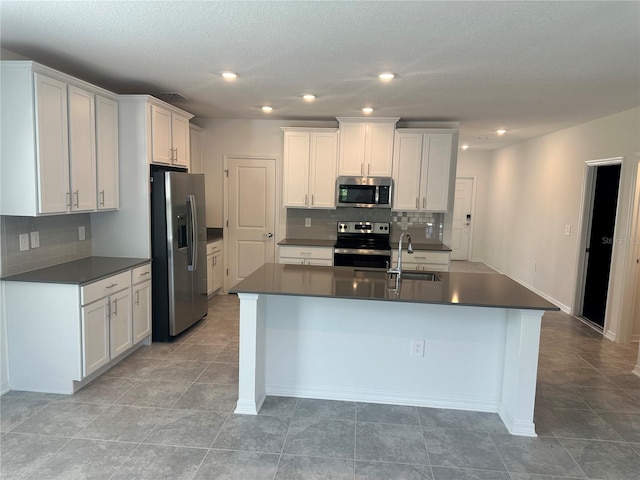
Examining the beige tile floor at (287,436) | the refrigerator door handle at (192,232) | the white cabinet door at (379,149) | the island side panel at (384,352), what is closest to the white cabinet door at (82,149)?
the refrigerator door handle at (192,232)

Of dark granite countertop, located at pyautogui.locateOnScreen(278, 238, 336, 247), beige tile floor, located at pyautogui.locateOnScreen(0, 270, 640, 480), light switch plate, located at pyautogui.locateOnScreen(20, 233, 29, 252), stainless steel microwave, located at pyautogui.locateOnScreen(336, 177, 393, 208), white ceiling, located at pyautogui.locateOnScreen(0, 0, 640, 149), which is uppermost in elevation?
white ceiling, located at pyautogui.locateOnScreen(0, 0, 640, 149)

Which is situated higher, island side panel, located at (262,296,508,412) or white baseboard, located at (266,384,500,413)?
island side panel, located at (262,296,508,412)

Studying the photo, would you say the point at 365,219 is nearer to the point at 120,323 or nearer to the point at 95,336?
the point at 120,323

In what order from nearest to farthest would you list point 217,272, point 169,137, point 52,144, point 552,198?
point 52,144, point 169,137, point 217,272, point 552,198

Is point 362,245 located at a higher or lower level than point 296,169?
lower

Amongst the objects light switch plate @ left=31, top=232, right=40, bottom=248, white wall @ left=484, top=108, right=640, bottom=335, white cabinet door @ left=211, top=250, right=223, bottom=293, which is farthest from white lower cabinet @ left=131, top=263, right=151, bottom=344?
white wall @ left=484, top=108, right=640, bottom=335

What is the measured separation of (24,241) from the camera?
3.16 metres

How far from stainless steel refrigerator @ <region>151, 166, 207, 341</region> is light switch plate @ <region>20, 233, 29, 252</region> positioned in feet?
3.35

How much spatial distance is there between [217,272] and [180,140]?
1.94 meters

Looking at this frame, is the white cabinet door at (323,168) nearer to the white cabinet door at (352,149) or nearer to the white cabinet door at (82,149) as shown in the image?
the white cabinet door at (352,149)

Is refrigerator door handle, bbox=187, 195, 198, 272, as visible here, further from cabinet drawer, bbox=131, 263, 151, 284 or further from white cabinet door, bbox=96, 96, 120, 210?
white cabinet door, bbox=96, 96, 120, 210

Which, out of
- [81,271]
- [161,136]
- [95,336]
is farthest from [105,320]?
[161,136]

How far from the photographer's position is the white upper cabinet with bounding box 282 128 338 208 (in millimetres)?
5281

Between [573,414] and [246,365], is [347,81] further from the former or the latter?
[573,414]
